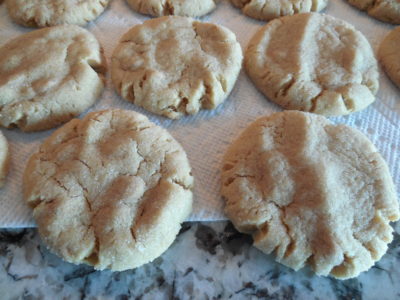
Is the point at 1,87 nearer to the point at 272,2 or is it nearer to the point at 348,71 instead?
the point at 272,2

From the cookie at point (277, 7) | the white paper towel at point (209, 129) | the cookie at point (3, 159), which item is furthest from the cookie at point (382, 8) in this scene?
the cookie at point (3, 159)

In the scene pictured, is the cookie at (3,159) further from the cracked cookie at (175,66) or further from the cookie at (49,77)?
the cracked cookie at (175,66)

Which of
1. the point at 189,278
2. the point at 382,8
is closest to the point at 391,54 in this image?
the point at 382,8

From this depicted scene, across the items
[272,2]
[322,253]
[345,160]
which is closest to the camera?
[322,253]

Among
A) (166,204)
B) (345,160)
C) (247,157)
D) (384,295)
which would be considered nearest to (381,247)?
(384,295)

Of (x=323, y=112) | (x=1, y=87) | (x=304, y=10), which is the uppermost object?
(x=304, y=10)

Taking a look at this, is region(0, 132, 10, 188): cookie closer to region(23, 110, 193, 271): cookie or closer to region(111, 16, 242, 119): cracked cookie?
region(23, 110, 193, 271): cookie

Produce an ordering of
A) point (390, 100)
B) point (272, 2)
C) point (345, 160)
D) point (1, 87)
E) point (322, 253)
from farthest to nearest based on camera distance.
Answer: point (272, 2) < point (390, 100) < point (1, 87) < point (345, 160) < point (322, 253)
